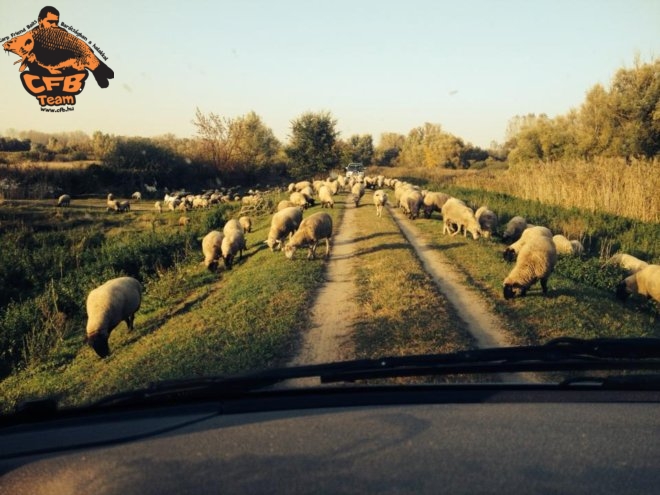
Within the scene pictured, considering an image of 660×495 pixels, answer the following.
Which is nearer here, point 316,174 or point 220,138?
point 316,174

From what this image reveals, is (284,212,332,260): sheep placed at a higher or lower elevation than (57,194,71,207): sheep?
lower

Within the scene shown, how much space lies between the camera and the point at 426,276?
40.0 ft

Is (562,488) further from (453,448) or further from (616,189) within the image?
(616,189)

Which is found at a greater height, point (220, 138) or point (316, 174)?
point (220, 138)

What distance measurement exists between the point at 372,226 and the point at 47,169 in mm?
28931

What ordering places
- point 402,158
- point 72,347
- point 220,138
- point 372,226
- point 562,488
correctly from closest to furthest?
point 562,488 → point 72,347 → point 372,226 → point 220,138 → point 402,158

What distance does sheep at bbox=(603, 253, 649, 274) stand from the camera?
13.5m

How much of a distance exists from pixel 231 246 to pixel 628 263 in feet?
42.1

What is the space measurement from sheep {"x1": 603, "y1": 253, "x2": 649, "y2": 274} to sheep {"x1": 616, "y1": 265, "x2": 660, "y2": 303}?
155cm

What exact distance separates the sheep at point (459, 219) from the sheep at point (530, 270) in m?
6.84

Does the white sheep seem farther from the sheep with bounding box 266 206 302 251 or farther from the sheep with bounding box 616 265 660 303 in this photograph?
the sheep with bounding box 616 265 660 303

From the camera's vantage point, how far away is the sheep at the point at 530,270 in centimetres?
1079

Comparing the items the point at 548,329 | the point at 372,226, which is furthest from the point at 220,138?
the point at 548,329

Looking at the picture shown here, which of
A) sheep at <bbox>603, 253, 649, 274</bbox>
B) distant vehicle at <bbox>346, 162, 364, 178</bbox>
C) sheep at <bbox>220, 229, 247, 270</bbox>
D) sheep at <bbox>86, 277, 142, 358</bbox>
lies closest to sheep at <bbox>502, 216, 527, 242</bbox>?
sheep at <bbox>603, 253, 649, 274</bbox>
